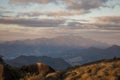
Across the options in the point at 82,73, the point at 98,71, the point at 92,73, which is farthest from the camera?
the point at 82,73

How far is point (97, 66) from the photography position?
2394 cm

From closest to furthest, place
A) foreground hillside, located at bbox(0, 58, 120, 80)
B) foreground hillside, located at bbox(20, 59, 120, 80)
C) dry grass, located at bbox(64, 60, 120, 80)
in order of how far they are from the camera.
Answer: dry grass, located at bbox(64, 60, 120, 80) < foreground hillside, located at bbox(20, 59, 120, 80) < foreground hillside, located at bbox(0, 58, 120, 80)

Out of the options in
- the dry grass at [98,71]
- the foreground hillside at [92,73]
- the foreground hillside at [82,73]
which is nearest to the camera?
the dry grass at [98,71]

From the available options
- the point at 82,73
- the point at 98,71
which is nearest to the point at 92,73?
the point at 98,71

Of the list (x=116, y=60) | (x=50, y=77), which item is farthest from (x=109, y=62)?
(x=50, y=77)

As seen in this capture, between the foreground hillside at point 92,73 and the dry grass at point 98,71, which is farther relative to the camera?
the foreground hillside at point 92,73

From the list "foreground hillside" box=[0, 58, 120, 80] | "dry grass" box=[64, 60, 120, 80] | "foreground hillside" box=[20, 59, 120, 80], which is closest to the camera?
"dry grass" box=[64, 60, 120, 80]

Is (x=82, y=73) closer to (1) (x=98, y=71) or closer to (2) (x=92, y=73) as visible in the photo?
(2) (x=92, y=73)

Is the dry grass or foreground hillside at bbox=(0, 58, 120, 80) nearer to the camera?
the dry grass

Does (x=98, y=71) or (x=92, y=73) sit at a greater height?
(x=98, y=71)

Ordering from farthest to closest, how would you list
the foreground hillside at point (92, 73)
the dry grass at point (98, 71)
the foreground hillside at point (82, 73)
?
the foreground hillside at point (82, 73) → the foreground hillside at point (92, 73) → the dry grass at point (98, 71)

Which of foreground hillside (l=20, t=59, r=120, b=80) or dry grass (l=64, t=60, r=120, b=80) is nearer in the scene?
dry grass (l=64, t=60, r=120, b=80)

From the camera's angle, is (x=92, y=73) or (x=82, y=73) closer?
(x=92, y=73)

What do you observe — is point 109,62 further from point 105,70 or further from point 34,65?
point 34,65
